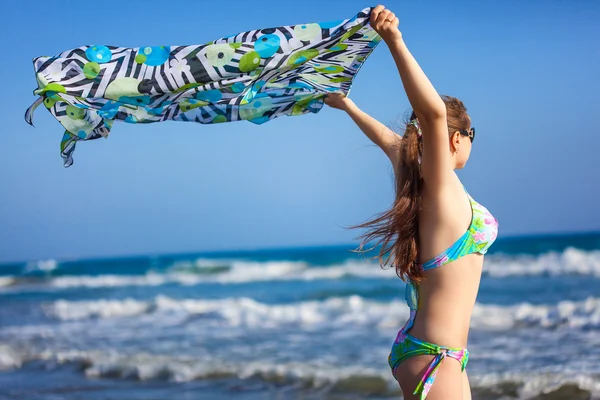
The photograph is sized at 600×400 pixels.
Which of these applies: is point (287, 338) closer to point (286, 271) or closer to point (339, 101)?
point (339, 101)

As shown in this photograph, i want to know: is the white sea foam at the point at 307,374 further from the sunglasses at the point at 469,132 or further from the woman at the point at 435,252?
the sunglasses at the point at 469,132

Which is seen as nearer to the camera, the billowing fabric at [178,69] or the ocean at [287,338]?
the billowing fabric at [178,69]

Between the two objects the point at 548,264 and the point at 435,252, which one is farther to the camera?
the point at 548,264

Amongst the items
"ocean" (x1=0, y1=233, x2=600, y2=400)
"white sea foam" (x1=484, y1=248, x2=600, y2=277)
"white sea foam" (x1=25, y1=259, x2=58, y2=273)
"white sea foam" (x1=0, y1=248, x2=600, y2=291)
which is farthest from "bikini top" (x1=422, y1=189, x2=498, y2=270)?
"white sea foam" (x1=25, y1=259, x2=58, y2=273)

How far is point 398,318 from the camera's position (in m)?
10.8

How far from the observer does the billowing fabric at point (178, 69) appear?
3.09m

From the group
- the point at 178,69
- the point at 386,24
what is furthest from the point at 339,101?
the point at 386,24

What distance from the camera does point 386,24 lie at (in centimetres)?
246

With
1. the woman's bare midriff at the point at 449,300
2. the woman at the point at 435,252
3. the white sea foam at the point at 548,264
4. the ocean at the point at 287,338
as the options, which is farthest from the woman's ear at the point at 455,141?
the white sea foam at the point at 548,264

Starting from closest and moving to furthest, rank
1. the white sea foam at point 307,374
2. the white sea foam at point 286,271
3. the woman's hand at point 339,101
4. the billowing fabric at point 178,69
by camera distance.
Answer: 1. the billowing fabric at point 178,69
2. the woman's hand at point 339,101
3. the white sea foam at point 307,374
4. the white sea foam at point 286,271

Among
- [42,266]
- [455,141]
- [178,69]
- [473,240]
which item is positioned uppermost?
[178,69]

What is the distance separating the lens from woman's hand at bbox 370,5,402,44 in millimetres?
2447

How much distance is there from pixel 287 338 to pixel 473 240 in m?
7.07

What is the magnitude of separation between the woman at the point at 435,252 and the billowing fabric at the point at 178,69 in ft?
2.19
